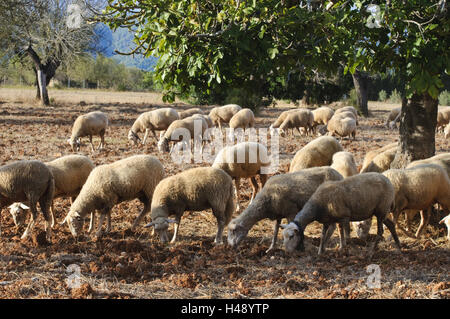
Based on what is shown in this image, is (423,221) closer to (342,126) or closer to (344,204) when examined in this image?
(344,204)

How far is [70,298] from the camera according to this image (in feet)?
20.6

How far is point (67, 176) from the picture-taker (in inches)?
399

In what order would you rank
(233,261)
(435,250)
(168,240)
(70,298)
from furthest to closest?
(168,240), (435,250), (233,261), (70,298)

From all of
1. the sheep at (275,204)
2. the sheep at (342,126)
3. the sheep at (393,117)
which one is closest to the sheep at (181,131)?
the sheep at (342,126)

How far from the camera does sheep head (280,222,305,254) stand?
7.63m

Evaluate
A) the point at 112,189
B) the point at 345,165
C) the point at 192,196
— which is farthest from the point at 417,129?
the point at 112,189

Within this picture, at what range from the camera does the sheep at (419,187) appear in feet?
28.6

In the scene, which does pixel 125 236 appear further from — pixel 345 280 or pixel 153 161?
pixel 345 280

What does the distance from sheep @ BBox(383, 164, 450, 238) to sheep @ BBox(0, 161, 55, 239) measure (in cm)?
632

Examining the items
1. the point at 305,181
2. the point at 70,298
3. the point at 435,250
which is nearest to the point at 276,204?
the point at 305,181

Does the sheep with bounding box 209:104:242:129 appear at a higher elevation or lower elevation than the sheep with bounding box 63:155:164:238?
higher

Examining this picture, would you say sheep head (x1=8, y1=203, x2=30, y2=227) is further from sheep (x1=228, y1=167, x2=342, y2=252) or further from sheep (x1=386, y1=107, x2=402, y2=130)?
sheep (x1=386, y1=107, x2=402, y2=130)

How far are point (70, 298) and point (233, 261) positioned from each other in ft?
8.38

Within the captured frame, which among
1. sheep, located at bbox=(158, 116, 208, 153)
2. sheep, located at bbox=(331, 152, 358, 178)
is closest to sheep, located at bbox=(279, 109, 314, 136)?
sheep, located at bbox=(158, 116, 208, 153)
